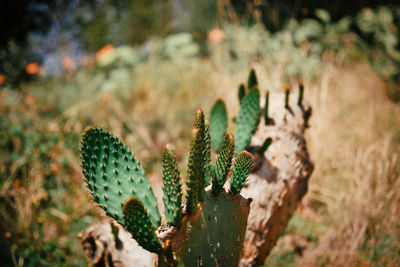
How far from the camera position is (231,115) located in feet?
8.07

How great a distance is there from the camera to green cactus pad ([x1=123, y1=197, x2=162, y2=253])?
662mm

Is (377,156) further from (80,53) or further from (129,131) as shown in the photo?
(80,53)

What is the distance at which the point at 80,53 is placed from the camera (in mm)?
6355

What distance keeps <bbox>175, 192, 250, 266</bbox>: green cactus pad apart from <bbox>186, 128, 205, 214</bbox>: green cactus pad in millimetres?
62

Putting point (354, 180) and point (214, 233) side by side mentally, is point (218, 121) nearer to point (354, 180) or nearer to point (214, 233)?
point (214, 233)

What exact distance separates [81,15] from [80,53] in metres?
1.08

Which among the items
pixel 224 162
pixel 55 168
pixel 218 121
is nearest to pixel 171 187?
pixel 224 162

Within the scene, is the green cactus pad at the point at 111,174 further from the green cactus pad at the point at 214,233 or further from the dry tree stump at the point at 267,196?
the dry tree stump at the point at 267,196

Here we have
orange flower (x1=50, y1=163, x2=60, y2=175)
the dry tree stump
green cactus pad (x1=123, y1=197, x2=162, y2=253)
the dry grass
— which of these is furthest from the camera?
orange flower (x1=50, y1=163, x2=60, y2=175)

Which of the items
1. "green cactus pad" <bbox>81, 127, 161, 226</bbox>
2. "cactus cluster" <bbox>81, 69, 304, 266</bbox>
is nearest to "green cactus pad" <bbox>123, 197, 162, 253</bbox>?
"cactus cluster" <bbox>81, 69, 304, 266</bbox>

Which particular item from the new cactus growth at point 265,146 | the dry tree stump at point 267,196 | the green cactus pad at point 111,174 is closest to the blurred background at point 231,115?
the dry tree stump at point 267,196

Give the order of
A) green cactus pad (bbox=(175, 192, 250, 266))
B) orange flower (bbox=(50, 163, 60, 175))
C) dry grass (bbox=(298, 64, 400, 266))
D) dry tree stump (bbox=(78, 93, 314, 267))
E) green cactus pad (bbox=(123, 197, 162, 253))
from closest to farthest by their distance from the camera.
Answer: green cactus pad (bbox=(123, 197, 162, 253)) < green cactus pad (bbox=(175, 192, 250, 266)) < dry tree stump (bbox=(78, 93, 314, 267)) < dry grass (bbox=(298, 64, 400, 266)) < orange flower (bbox=(50, 163, 60, 175))

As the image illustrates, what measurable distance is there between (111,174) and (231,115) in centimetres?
176

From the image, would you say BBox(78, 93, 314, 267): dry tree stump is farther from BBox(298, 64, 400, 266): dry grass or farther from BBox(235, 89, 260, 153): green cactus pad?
BBox(298, 64, 400, 266): dry grass
